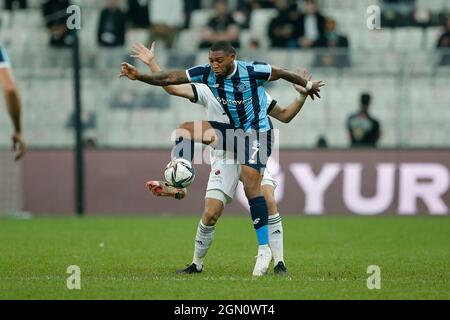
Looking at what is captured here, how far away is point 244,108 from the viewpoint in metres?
11.0

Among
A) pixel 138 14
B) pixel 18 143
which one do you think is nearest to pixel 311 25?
pixel 138 14

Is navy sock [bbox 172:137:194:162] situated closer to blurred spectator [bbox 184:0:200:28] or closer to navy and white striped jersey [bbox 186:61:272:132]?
navy and white striped jersey [bbox 186:61:272:132]

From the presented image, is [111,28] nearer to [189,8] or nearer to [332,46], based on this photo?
[189,8]

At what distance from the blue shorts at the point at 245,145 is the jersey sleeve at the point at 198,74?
1.88ft

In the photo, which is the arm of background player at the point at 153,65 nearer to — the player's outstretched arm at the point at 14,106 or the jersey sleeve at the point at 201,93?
the jersey sleeve at the point at 201,93

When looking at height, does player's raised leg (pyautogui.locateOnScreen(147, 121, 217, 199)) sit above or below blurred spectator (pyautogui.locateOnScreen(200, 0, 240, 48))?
below

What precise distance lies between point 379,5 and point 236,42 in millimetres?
3286

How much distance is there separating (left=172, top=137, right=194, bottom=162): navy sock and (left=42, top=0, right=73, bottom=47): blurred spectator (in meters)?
11.2

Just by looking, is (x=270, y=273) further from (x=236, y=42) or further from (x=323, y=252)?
(x=236, y=42)

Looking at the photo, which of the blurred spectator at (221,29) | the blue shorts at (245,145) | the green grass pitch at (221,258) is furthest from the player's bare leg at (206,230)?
the blurred spectator at (221,29)

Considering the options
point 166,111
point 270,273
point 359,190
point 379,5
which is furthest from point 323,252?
point 379,5

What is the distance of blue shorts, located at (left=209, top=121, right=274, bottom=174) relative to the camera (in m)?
10.9

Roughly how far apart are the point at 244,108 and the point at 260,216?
1.07m

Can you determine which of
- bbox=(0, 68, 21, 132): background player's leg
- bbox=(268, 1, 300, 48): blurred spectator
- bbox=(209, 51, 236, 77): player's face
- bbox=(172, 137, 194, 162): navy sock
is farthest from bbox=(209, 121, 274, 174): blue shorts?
bbox=(268, 1, 300, 48): blurred spectator
